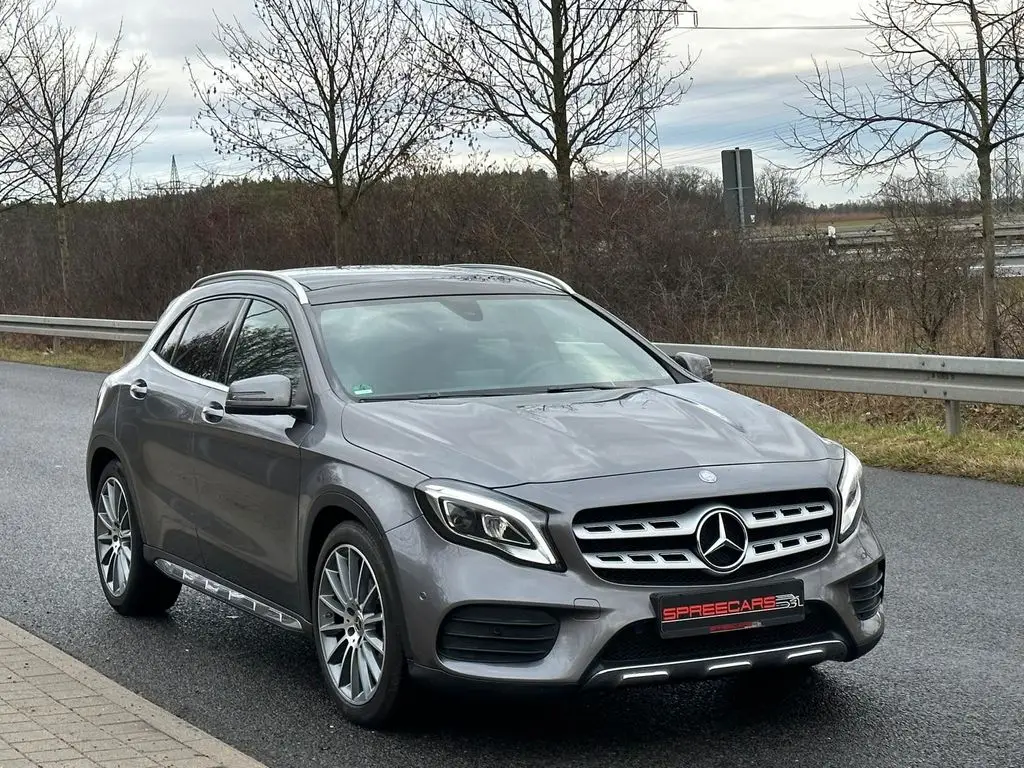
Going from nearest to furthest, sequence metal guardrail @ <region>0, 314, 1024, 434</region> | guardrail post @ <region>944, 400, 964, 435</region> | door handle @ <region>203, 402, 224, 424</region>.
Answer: door handle @ <region>203, 402, 224, 424</region>
metal guardrail @ <region>0, 314, 1024, 434</region>
guardrail post @ <region>944, 400, 964, 435</region>

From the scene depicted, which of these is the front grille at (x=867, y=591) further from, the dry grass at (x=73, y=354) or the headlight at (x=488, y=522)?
the dry grass at (x=73, y=354)

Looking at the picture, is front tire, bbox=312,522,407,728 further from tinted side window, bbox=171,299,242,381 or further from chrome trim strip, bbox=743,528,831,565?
tinted side window, bbox=171,299,242,381

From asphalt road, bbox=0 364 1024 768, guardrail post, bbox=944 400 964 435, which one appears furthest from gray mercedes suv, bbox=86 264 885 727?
guardrail post, bbox=944 400 964 435

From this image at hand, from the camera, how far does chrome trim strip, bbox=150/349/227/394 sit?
623cm

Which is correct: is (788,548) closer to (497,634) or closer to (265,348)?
(497,634)

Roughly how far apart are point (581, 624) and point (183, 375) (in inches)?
117

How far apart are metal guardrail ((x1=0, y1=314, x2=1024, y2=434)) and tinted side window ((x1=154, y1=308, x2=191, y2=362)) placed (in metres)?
6.27

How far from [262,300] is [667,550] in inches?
102

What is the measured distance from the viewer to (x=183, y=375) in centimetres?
660

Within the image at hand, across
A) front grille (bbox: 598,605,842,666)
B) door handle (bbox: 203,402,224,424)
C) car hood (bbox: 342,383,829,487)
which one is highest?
door handle (bbox: 203,402,224,424)

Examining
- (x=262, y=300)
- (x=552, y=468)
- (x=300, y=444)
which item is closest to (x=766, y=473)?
(x=552, y=468)

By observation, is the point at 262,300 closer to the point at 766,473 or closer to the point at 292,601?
the point at 292,601

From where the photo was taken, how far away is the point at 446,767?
4.53 metres

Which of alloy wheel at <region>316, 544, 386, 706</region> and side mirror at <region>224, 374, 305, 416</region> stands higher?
side mirror at <region>224, 374, 305, 416</region>
